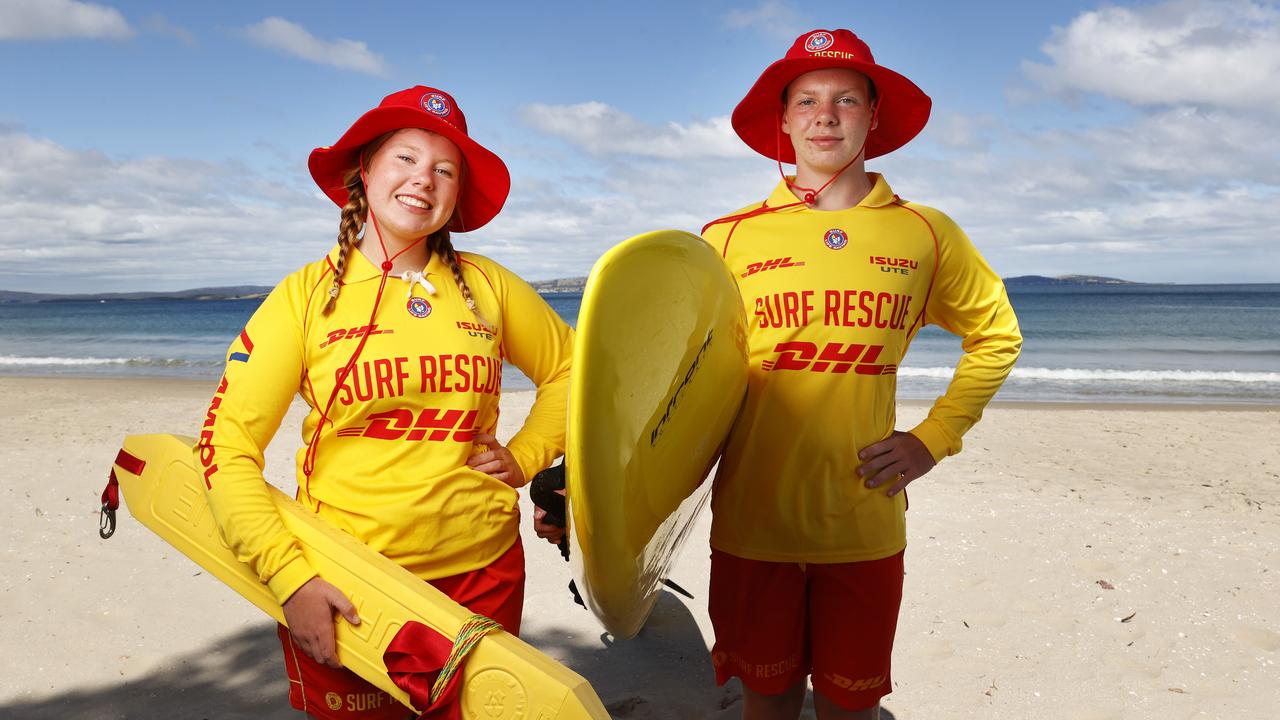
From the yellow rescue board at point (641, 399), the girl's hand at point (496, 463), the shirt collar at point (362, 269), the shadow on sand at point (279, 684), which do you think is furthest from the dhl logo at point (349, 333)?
the shadow on sand at point (279, 684)

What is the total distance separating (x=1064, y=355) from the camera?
64.4 feet

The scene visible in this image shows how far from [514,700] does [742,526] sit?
26.6 inches

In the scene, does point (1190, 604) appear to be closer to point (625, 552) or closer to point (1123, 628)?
point (1123, 628)

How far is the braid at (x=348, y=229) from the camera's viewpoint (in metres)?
1.78

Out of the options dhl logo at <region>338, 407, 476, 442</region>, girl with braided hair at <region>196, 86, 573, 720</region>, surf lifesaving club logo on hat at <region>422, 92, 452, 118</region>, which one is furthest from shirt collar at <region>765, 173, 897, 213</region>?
dhl logo at <region>338, 407, 476, 442</region>

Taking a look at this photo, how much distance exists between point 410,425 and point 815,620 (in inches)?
42.2

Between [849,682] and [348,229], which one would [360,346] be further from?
[849,682]

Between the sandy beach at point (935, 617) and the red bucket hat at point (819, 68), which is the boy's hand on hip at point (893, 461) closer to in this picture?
the red bucket hat at point (819, 68)

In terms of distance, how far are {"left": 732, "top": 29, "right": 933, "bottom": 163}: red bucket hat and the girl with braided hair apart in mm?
718

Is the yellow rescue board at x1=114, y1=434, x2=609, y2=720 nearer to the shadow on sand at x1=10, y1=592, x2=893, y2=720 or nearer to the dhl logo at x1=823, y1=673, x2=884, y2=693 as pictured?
the dhl logo at x1=823, y1=673, x2=884, y2=693

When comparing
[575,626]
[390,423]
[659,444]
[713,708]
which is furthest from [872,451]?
[575,626]

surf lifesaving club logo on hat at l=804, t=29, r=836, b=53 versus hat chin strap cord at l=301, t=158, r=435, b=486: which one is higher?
surf lifesaving club logo on hat at l=804, t=29, r=836, b=53

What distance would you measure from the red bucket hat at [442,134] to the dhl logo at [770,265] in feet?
1.93

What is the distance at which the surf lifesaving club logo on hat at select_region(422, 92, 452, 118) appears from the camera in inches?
71.4
